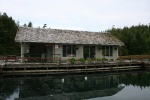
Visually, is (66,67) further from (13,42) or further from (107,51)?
(13,42)

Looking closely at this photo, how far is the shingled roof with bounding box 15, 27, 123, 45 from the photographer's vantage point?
25891 mm

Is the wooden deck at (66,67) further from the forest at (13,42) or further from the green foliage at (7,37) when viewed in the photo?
the green foliage at (7,37)

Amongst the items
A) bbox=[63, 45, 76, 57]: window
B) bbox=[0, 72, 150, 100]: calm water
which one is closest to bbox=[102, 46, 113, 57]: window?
bbox=[63, 45, 76, 57]: window

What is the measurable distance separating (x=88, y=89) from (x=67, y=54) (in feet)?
34.2

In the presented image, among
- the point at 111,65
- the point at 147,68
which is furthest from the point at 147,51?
the point at 111,65

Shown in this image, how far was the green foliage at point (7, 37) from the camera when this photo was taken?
44.7 m

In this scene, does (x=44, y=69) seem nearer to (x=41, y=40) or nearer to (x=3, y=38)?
(x=41, y=40)

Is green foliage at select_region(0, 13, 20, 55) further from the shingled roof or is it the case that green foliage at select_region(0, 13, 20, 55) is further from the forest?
the shingled roof

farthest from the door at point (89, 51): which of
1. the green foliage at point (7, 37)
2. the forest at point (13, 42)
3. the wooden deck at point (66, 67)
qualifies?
the green foliage at point (7, 37)

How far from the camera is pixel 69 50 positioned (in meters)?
27.5

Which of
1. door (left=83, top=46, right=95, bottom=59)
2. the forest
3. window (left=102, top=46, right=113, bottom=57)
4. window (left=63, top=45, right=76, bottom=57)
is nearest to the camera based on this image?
window (left=63, top=45, right=76, bottom=57)

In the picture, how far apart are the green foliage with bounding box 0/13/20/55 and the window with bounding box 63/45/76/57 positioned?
19460 mm

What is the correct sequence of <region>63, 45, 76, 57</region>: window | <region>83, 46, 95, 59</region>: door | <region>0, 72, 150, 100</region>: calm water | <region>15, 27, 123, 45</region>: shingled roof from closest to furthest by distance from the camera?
<region>0, 72, 150, 100</region>: calm water → <region>15, 27, 123, 45</region>: shingled roof → <region>63, 45, 76, 57</region>: window → <region>83, 46, 95, 59</region>: door

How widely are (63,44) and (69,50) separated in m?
1.06
